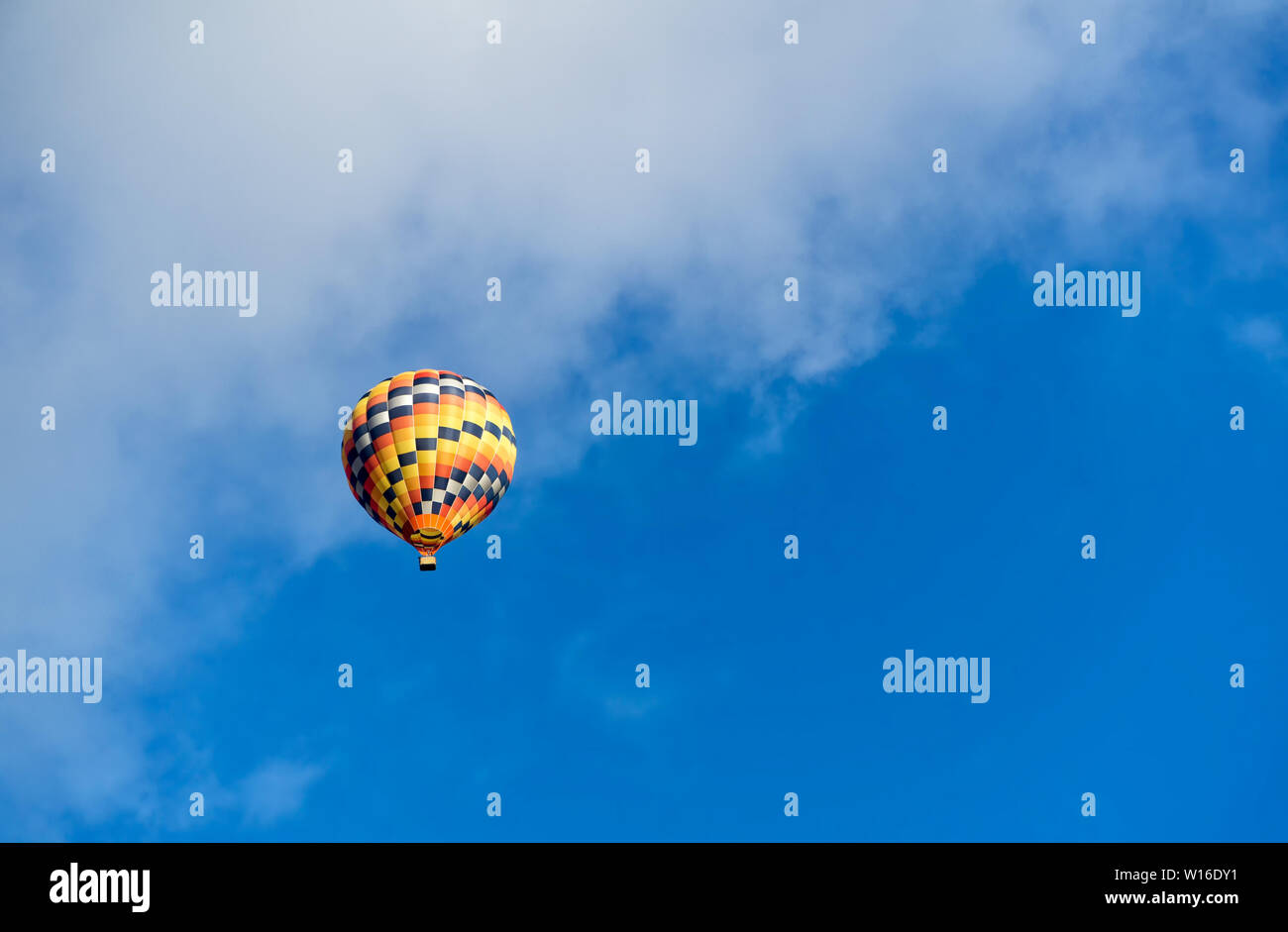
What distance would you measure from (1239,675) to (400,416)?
92.1 ft

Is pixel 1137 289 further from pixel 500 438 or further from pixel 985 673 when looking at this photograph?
pixel 500 438

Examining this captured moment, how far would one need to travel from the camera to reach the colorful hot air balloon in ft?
158

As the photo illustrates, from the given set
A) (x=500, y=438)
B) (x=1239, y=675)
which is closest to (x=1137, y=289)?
(x=1239, y=675)

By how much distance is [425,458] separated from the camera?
4803 centimetres

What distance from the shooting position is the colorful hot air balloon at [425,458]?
48062mm

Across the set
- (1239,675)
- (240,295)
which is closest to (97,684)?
(240,295)

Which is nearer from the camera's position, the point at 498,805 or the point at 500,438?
the point at 498,805

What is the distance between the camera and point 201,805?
4903 cm
